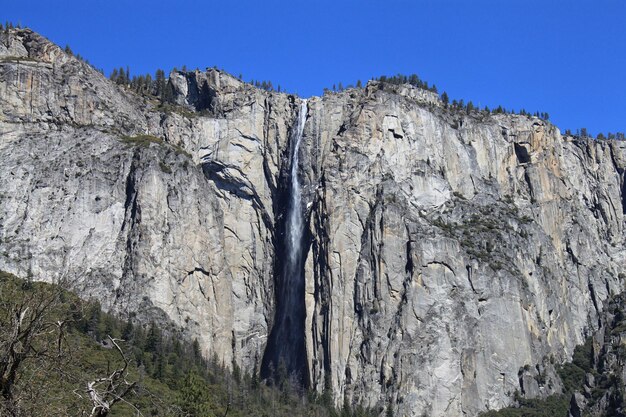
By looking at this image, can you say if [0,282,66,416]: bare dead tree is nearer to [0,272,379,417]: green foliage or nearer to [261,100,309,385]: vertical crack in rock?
[0,272,379,417]: green foliage

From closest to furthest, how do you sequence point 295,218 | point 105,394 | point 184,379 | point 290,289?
point 105,394 → point 184,379 → point 290,289 → point 295,218

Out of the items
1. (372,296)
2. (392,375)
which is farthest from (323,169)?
(392,375)

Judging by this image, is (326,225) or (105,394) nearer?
(105,394)

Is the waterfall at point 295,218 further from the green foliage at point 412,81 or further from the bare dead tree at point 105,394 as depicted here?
the bare dead tree at point 105,394

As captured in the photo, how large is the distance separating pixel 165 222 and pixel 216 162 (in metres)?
15.8

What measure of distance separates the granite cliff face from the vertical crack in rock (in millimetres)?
1080

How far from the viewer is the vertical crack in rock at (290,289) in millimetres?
127500

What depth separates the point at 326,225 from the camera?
130 metres

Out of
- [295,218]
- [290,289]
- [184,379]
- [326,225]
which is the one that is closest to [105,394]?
[184,379]

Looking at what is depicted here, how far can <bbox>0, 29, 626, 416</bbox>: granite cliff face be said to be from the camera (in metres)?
121

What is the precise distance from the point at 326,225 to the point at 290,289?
11407mm

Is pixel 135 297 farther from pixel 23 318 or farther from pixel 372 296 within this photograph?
pixel 23 318

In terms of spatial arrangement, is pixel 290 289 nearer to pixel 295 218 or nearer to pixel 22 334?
pixel 295 218

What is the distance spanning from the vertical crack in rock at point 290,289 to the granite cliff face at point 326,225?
42.5 inches
